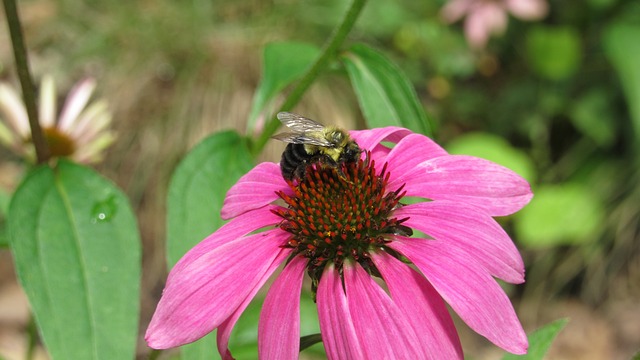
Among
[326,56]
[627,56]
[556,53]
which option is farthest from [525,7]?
[326,56]

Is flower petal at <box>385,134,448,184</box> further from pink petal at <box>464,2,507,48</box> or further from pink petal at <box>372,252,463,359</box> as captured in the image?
pink petal at <box>464,2,507,48</box>

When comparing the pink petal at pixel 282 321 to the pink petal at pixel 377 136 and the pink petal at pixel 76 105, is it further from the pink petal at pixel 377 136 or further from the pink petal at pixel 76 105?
the pink petal at pixel 76 105

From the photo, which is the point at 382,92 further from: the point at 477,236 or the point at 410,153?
the point at 477,236

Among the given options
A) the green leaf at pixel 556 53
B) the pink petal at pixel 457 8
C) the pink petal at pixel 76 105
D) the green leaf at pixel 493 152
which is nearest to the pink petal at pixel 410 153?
the pink petal at pixel 76 105

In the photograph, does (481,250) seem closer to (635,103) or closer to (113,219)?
(113,219)

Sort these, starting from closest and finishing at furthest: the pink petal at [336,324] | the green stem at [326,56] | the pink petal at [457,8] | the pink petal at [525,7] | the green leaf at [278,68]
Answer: the pink petal at [336,324], the green stem at [326,56], the green leaf at [278,68], the pink petal at [525,7], the pink petal at [457,8]

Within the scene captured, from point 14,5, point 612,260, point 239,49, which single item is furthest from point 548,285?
point 14,5

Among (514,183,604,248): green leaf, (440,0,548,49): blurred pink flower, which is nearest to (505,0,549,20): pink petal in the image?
(440,0,548,49): blurred pink flower
